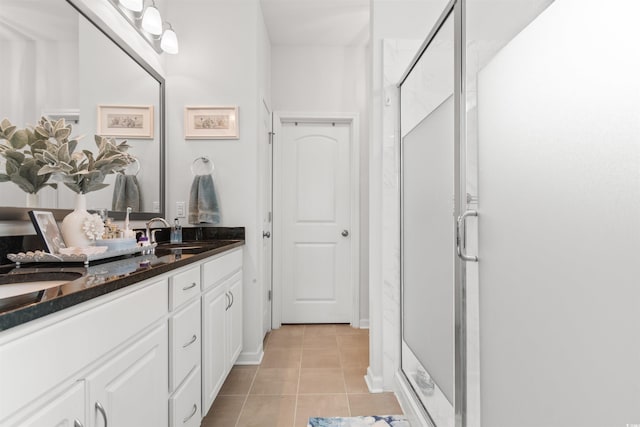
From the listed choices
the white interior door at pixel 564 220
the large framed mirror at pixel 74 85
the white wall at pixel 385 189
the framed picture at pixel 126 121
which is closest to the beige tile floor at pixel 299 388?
the white wall at pixel 385 189

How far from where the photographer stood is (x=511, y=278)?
3.15 ft

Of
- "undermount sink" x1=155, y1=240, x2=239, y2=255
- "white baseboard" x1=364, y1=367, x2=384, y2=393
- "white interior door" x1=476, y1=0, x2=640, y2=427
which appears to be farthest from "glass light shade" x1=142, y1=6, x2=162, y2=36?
"white baseboard" x1=364, y1=367, x2=384, y2=393

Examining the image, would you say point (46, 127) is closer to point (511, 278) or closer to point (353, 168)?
point (511, 278)

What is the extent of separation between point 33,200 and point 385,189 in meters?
1.74

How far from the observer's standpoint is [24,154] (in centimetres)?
121

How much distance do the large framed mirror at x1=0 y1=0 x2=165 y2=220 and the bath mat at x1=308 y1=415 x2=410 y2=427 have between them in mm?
1592

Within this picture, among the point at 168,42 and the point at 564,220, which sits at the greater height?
the point at 168,42

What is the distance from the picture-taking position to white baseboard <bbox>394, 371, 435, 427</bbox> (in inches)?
63.6

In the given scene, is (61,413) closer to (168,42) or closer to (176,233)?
(176,233)

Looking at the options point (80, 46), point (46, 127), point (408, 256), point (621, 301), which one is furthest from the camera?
point (408, 256)

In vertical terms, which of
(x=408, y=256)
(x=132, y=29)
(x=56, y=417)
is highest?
(x=132, y=29)

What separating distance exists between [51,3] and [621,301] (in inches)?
83.0

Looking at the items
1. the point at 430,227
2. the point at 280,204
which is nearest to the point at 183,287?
the point at 430,227

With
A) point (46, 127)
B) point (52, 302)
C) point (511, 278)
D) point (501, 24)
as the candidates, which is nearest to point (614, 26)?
point (511, 278)
